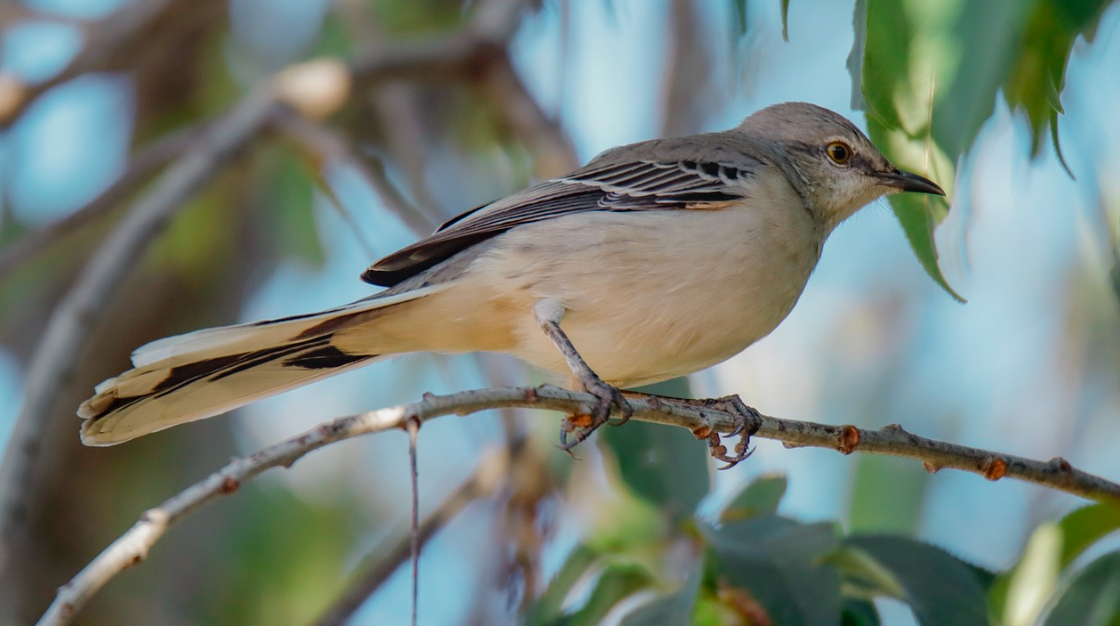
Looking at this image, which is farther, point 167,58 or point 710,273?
point 167,58

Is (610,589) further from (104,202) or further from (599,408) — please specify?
(104,202)

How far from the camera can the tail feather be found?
310 cm

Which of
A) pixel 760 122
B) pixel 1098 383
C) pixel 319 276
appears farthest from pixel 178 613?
pixel 1098 383

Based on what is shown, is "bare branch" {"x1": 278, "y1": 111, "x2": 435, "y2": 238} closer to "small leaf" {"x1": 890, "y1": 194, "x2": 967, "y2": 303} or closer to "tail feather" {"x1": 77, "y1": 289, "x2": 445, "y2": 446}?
"tail feather" {"x1": 77, "y1": 289, "x2": 445, "y2": 446}

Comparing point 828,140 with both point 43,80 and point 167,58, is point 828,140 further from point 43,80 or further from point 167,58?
point 167,58

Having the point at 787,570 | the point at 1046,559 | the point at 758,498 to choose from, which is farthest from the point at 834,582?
the point at 758,498

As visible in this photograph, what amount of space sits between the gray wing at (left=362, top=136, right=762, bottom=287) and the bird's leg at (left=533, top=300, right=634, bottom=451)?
40cm

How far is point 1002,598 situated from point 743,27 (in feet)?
6.18

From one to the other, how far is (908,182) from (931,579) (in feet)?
4.32

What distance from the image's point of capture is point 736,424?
11.2 ft

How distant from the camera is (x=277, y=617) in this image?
21.1 feet

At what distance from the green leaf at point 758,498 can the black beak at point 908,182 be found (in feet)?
3.58

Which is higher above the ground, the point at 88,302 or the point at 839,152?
the point at 839,152

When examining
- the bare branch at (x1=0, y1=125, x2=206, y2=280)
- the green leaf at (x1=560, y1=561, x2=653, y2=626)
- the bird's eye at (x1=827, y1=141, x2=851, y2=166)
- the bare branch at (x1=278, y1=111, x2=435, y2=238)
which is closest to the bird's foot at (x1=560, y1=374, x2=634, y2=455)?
the green leaf at (x1=560, y1=561, x2=653, y2=626)
